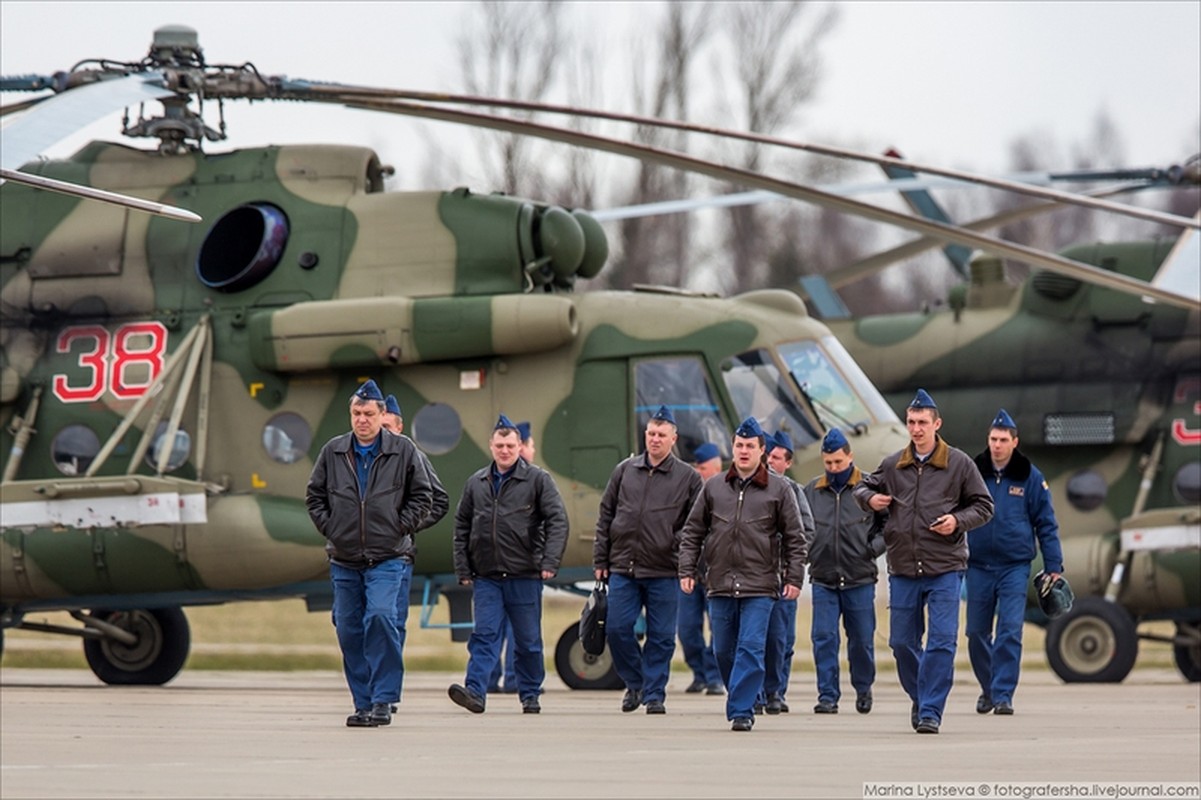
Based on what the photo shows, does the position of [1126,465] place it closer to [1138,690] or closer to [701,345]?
[1138,690]

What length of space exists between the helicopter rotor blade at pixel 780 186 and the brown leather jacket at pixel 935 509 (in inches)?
77.5

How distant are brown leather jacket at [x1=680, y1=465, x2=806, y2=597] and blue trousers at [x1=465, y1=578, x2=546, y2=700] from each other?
4.02 feet

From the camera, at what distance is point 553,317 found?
1695cm

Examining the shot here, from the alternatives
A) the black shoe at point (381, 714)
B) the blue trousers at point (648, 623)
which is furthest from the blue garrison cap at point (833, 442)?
the black shoe at point (381, 714)

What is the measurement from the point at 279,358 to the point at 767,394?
3857 millimetres

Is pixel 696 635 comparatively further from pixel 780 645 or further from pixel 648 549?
pixel 648 549

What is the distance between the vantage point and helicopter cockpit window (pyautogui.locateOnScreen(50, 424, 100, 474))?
17.9 metres

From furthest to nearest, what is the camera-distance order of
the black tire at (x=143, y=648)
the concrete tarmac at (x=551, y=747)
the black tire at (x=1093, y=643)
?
the black tire at (x=1093, y=643) → the black tire at (x=143, y=648) → the concrete tarmac at (x=551, y=747)

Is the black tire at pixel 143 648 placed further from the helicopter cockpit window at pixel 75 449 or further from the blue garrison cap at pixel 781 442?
the blue garrison cap at pixel 781 442

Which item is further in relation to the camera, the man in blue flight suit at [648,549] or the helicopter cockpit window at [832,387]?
the helicopter cockpit window at [832,387]

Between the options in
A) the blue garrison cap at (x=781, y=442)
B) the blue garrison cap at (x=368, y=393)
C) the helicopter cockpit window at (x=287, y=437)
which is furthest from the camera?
the helicopter cockpit window at (x=287, y=437)

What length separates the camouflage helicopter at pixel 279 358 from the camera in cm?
1712

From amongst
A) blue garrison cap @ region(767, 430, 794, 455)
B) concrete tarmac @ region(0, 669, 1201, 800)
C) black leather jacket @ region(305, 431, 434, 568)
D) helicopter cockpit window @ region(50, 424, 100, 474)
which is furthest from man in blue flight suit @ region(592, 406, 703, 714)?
helicopter cockpit window @ region(50, 424, 100, 474)

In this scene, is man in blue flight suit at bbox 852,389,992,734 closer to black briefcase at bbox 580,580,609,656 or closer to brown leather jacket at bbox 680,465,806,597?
brown leather jacket at bbox 680,465,806,597
